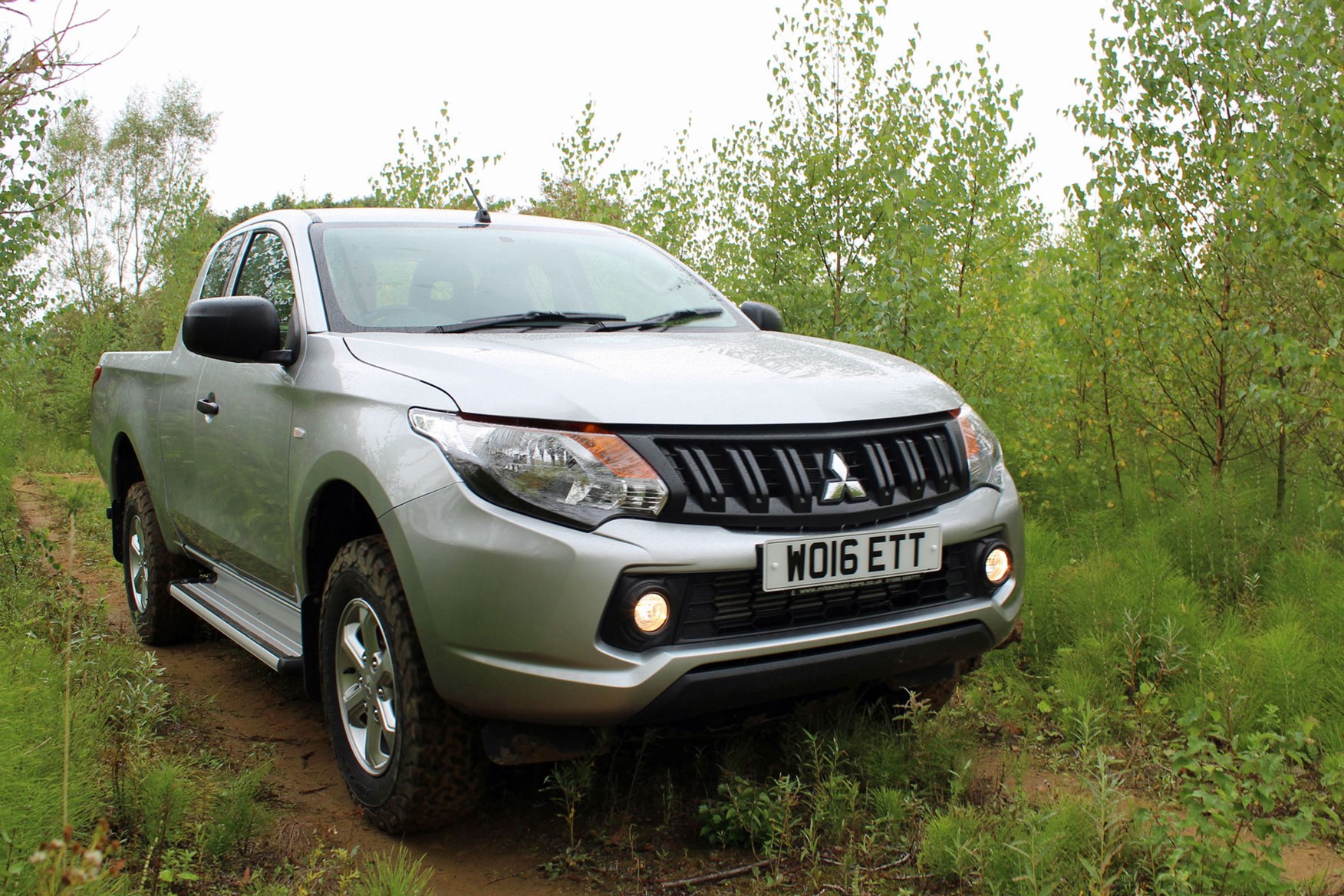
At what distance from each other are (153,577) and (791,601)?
349cm

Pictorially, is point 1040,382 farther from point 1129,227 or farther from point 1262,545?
point 1262,545

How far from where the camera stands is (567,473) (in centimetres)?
240

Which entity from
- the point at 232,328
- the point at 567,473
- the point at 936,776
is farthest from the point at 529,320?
the point at 936,776

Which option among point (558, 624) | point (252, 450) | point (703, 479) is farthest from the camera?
point (252, 450)

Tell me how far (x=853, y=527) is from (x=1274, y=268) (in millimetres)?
4189

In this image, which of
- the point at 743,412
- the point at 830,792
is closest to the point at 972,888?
the point at 830,792

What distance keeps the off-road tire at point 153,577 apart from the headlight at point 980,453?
3.50 metres

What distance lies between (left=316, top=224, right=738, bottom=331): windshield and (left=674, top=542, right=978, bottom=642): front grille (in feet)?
4.42

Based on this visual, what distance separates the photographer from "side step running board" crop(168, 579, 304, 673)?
126 inches

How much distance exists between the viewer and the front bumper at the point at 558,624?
233cm

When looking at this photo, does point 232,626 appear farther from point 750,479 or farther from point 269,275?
point 750,479

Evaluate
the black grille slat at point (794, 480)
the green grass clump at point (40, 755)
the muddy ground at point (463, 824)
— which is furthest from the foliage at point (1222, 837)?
the green grass clump at point (40, 755)

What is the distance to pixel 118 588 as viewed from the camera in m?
6.49

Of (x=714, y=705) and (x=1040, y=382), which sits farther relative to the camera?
(x=1040, y=382)
